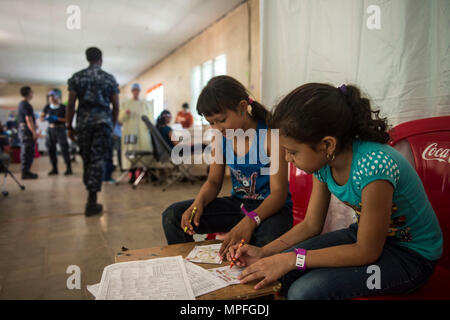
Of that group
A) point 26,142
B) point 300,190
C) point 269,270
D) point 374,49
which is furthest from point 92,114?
point 26,142

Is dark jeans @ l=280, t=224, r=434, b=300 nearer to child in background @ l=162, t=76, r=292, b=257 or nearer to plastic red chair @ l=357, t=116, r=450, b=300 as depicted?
plastic red chair @ l=357, t=116, r=450, b=300

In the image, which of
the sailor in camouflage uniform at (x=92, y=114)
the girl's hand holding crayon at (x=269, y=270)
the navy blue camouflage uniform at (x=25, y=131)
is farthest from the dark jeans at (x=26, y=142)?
the girl's hand holding crayon at (x=269, y=270)

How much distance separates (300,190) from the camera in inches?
66.4

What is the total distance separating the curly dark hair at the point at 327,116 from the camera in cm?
77

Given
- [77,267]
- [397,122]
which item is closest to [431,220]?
[397,122]

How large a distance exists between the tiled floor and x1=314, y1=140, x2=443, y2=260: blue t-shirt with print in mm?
861

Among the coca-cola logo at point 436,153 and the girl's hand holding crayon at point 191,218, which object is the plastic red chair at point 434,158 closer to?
the coca-cola logo at point 436,153

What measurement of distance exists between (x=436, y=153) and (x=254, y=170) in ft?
2.22

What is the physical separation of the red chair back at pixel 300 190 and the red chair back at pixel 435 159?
0.53m

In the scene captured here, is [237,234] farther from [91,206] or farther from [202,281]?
[91,206]
